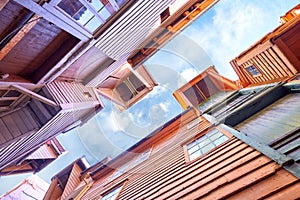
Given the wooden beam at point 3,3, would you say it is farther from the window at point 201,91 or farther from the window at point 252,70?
the window at point 201,91

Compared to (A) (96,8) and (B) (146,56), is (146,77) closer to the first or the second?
(B) (146,56)

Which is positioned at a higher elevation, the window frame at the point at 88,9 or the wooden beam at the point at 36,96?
the window frame at the point at 88,9

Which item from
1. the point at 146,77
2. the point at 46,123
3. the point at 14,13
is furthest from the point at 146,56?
the point at 14,13

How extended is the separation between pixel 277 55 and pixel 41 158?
14.1 meters

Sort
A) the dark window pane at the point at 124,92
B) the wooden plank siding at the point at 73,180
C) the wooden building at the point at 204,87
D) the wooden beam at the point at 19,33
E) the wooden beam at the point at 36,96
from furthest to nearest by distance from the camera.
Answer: the dark window pane at the point at 124,92 → the wooden building at the point at 204,87 → the wooden plank siding at the point at 73,180 → the wooden beam at the point at 36,96 → the wooden beam at the point at 19,33

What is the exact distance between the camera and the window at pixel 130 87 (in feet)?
45.6

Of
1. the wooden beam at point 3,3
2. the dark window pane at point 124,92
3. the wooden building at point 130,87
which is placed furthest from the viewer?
the dark window pane at point 124,92

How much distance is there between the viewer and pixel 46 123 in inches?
239

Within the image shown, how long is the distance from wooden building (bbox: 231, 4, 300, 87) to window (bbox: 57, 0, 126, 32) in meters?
5.19

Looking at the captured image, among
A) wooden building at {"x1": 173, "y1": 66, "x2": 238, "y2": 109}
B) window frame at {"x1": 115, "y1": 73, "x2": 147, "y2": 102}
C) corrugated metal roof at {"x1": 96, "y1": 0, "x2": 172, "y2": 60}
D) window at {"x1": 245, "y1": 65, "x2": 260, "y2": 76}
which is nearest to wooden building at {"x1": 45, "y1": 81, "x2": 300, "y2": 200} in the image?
window at {"x1": 245, "y1": 65, "x2": 260, "y2": 76}

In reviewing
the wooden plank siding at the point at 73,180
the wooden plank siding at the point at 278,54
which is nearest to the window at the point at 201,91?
the wooden plank siding at the point at 278,54

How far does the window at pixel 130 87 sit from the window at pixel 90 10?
25.4 feet

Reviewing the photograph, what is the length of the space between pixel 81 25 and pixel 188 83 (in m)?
9.23

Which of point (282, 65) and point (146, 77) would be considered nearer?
point (282, 65)
